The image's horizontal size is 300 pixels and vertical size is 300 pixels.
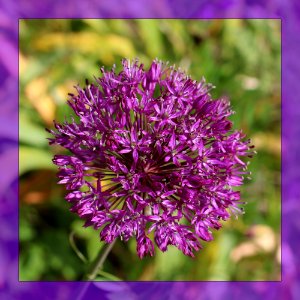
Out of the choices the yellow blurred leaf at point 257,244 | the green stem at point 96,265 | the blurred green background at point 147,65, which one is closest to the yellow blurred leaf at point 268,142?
the blurred green background at point 147,65

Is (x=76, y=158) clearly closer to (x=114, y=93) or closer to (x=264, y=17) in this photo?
(x=114, y=93)

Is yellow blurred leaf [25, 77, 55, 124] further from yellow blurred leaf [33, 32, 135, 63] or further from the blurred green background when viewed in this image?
yellow blurred leaf [33, 32, 135, 63]

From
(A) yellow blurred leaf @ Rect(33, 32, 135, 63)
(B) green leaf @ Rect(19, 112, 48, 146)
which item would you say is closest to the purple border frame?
(B) green leaf @ Rect(19, 112, 48, 146)

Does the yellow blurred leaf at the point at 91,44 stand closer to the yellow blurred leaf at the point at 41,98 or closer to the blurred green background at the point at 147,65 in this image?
the blurred green background at the point at 147,65

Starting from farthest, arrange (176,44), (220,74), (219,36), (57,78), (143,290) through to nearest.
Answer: (219,36) < (176,44) < (57,78) < (220,74) < (143,290)

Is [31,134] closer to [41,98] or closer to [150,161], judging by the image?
[41,98]

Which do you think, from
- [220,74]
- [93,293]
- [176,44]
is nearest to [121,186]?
[93,293]
